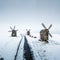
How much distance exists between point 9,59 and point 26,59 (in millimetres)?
2059

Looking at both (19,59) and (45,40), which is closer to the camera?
(19,59)

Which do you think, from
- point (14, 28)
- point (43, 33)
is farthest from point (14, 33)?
point (43, 33)

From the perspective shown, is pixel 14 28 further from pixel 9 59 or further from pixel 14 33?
pixel 9 59

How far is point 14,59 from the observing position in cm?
1409

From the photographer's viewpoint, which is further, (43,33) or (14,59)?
(43,33)

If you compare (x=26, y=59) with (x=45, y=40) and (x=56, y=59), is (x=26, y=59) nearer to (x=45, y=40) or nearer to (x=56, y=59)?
(x=56, y=59)

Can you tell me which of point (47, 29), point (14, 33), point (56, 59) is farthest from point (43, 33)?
point (14, 33)

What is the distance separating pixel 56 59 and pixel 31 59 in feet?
10.3

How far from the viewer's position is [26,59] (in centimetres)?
1466

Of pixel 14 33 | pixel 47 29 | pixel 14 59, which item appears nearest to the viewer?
pixel 14 59

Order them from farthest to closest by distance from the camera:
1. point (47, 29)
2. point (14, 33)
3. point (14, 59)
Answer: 1. point (14, 33)
2. point (47, 29)
3. point (14, 59)

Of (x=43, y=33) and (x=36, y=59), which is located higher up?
(x=43, y=33)

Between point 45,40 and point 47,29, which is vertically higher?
point 47,29

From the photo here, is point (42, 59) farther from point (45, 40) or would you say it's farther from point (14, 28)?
point (14, 28)
